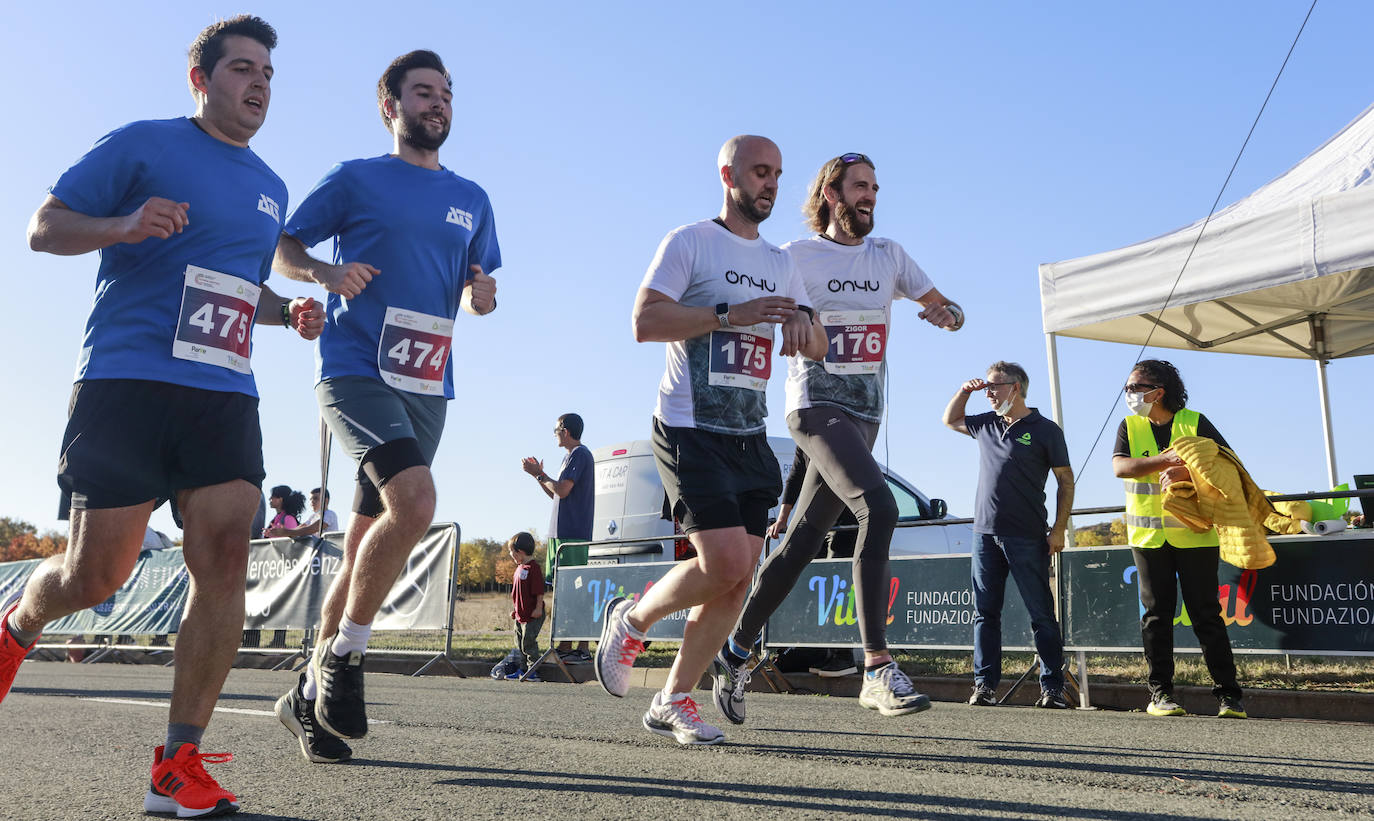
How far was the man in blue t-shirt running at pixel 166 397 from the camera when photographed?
303 centimetres

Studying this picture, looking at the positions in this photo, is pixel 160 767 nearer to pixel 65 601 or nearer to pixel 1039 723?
pixel 65 601

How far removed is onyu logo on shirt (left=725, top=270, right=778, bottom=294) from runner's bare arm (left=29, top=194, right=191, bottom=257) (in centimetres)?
205

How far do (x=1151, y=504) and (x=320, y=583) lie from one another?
28.7 ft

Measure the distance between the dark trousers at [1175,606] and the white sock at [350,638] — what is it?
4.83 meters

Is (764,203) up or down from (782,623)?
up

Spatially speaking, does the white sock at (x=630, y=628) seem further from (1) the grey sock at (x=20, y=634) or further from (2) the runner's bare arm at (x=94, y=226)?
(2) the runner's bare arm at (x=94, y=226)

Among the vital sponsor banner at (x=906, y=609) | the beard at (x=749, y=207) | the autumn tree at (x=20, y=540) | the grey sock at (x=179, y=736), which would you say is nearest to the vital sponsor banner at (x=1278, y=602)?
the vital sponsor banner at (x=906, y=609)

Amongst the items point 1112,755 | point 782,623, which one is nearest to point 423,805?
point 1112,755

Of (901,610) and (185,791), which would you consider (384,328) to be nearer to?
(185,791)

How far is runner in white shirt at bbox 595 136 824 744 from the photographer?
4.32 metres

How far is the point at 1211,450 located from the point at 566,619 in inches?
247

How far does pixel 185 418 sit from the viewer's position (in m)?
3.12

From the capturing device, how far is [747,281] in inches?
179

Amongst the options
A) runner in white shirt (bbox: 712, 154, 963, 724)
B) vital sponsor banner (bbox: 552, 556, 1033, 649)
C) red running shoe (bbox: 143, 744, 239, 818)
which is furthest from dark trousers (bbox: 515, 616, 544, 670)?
red running shoe (bbox: 143, 744, 239, 818)
